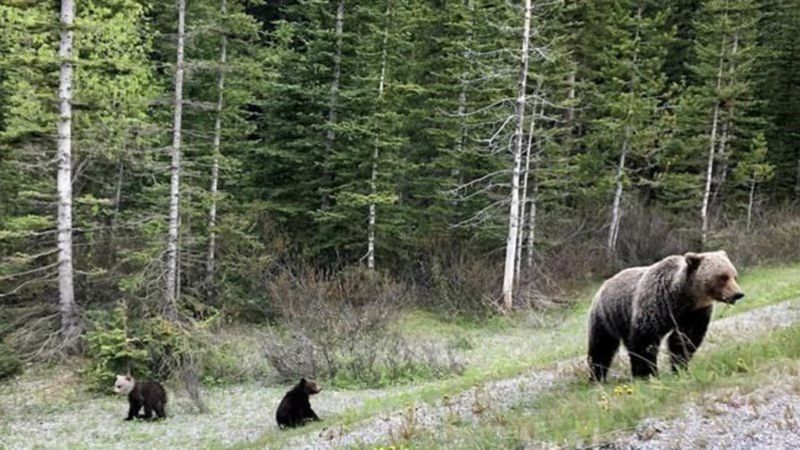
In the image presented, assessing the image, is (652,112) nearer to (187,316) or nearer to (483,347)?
(483,347)

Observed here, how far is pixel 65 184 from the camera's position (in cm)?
1427

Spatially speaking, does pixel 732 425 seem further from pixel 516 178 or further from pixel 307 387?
pixel 516 178

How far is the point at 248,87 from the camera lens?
2173 centimetres

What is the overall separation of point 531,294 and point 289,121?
374 inches

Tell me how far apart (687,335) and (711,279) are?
0.68 metres

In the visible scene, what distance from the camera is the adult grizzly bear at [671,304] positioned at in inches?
230

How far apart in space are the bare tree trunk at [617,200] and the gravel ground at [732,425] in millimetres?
21200

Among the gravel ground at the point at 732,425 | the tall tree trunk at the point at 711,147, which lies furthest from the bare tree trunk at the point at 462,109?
the gravel ground at the point at 732,425

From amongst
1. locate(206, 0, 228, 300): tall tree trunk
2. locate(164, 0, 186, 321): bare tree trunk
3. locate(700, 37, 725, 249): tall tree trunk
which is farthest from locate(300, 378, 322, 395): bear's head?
locate(700, 37, 725, 249): tall tree trunk

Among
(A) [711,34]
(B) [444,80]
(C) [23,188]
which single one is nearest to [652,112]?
(A) [711,34]

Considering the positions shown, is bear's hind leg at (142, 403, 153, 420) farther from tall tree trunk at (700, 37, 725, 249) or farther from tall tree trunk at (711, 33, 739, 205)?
tall tree trunk at (711, 33, 739, 205)

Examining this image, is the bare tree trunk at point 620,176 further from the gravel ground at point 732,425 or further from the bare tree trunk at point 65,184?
the gravel ground at point 732,425

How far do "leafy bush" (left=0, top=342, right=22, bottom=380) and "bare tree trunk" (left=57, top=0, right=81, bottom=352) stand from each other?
0.96m

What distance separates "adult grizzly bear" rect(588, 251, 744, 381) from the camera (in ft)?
19.1
